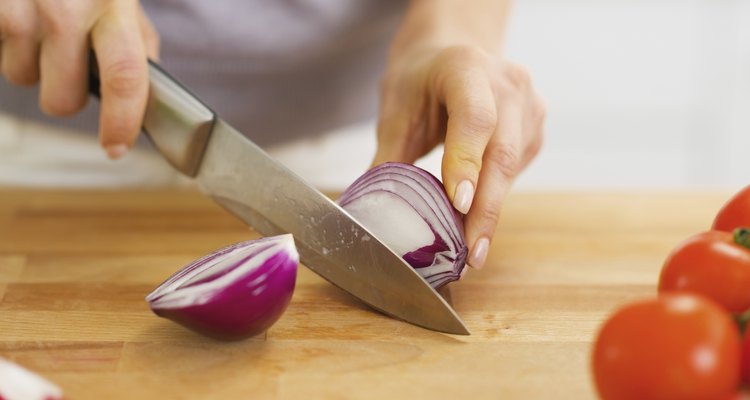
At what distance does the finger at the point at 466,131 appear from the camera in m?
1.17

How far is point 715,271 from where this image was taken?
3.24ft

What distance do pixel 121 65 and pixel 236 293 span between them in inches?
18.7

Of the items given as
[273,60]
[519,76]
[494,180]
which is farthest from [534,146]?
[273,60]

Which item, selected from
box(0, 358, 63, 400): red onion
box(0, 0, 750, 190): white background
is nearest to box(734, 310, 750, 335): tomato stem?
box(0, 358, 63, 400): red onion

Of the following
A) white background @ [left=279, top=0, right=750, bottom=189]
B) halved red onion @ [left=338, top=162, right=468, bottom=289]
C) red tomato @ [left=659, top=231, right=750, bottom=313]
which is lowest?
white background @ [left=279, top=0, right=750, bottom=189]

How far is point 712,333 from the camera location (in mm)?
795

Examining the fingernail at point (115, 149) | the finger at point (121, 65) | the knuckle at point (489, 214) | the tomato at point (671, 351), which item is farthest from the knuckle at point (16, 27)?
the tomato at point (671, 351)

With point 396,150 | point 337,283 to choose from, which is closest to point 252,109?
point 396,150

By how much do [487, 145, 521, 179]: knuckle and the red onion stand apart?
679 mm

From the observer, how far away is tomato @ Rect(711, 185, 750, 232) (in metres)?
1.16

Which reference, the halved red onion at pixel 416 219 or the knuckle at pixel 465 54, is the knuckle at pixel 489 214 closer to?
the halved red onion at pixel 416 219

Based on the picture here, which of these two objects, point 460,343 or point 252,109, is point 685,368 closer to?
point 460,343

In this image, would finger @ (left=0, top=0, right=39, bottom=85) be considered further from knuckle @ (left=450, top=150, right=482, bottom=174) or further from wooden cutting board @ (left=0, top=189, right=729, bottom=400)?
knuckle @ (left=450, top=150, right=482, bottom=174)

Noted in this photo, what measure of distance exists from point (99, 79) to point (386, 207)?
553mm
